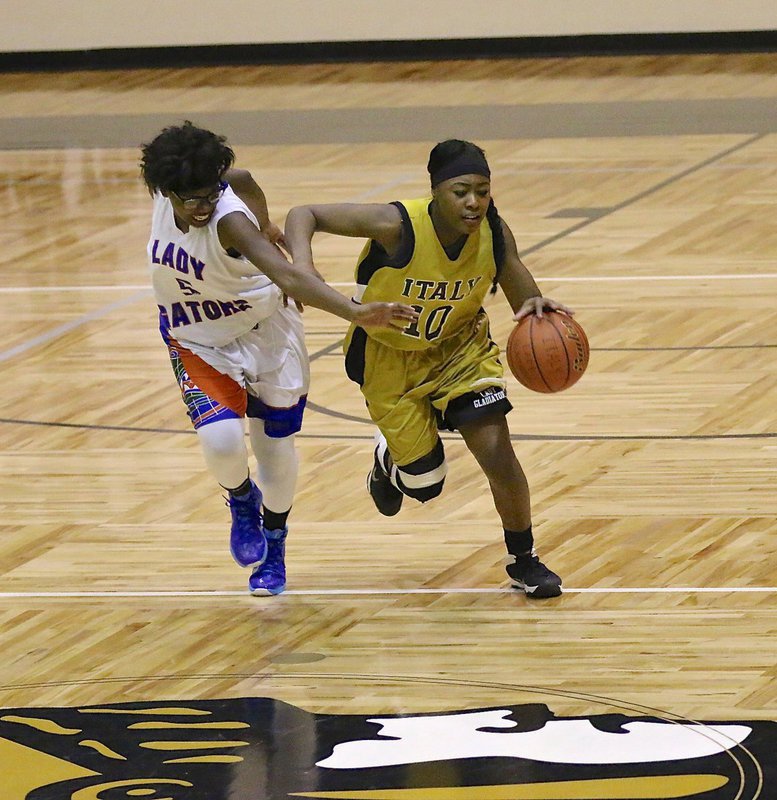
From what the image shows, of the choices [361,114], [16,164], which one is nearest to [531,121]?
[361,114]

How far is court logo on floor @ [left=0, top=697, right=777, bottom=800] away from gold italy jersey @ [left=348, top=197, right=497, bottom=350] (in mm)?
1144

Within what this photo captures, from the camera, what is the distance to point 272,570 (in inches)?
206

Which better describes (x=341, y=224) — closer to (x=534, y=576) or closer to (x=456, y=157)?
(x=456, y=157)

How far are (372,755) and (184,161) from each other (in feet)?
5.45

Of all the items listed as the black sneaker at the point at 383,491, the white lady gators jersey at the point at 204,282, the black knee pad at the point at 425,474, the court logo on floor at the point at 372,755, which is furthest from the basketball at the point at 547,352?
the court logo on floor at the point at 372,755

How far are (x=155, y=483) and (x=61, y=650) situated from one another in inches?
60.0

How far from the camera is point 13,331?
8625 mm

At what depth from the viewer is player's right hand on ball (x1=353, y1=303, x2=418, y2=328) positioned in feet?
14.5

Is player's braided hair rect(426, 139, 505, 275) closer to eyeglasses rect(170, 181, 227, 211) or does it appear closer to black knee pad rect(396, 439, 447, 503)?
eyeglasses rect(170, 181, 227, 211)

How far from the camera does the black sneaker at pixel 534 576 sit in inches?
199

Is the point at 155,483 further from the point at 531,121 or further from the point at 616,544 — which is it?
the point at 531,121

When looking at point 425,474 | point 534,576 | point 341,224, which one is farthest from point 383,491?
point 341,224

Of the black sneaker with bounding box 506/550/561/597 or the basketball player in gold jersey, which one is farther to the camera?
the black sneaker with bounding box 506/550/561/597

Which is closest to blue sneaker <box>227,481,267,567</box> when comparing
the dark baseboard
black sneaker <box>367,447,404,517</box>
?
black sneaker <box>367,447,404,517</box>
